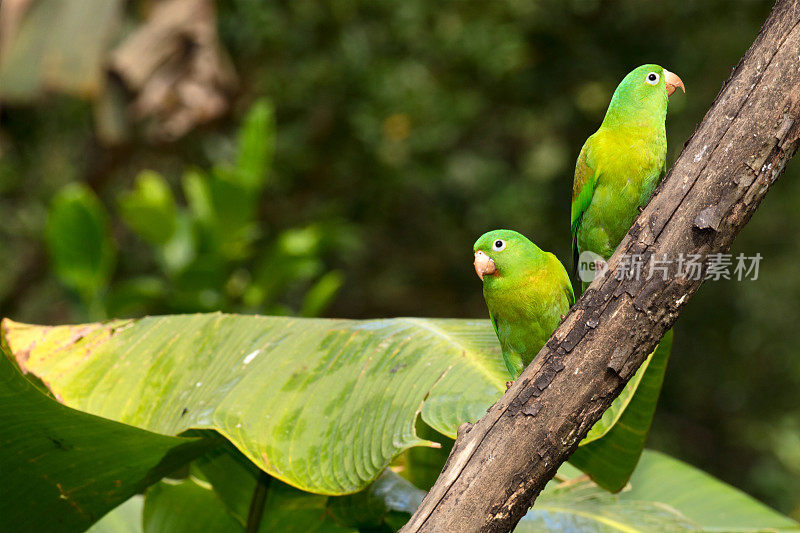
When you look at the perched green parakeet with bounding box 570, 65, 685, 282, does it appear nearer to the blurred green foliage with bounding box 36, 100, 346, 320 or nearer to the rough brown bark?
the rough brown bark

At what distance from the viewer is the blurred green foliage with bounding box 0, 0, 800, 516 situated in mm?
5609

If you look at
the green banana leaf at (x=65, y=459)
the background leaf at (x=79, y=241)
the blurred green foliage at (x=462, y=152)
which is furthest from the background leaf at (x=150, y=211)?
the green banana leaf at (x=65, y=459)

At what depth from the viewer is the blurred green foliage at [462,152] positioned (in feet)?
18.4

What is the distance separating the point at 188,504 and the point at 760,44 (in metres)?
1.81

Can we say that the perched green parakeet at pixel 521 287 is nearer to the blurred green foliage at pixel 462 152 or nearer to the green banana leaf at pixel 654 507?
the green banana leaf at pixel 654 507

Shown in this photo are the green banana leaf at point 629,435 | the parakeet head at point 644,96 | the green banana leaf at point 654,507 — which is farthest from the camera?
the green banana leaf at point 654,507

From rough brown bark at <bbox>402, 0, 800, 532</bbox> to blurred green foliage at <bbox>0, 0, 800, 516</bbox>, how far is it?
413cm

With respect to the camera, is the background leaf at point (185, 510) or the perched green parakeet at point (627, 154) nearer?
the perched green parakeet at point (627, 154)

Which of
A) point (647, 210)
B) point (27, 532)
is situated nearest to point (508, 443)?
point (647, 210)

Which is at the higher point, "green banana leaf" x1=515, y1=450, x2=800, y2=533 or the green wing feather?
the green wing feather

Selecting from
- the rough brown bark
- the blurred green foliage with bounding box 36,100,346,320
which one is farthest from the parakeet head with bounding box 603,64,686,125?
the blurred green foliage with bounding box 36,100,346,320

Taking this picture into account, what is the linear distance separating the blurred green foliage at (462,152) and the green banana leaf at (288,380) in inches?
135

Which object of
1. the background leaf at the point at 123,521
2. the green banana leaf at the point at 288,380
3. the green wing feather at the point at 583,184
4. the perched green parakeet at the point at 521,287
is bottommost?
the background leaf at the point at 123,521

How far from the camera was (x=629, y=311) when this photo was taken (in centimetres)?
118
